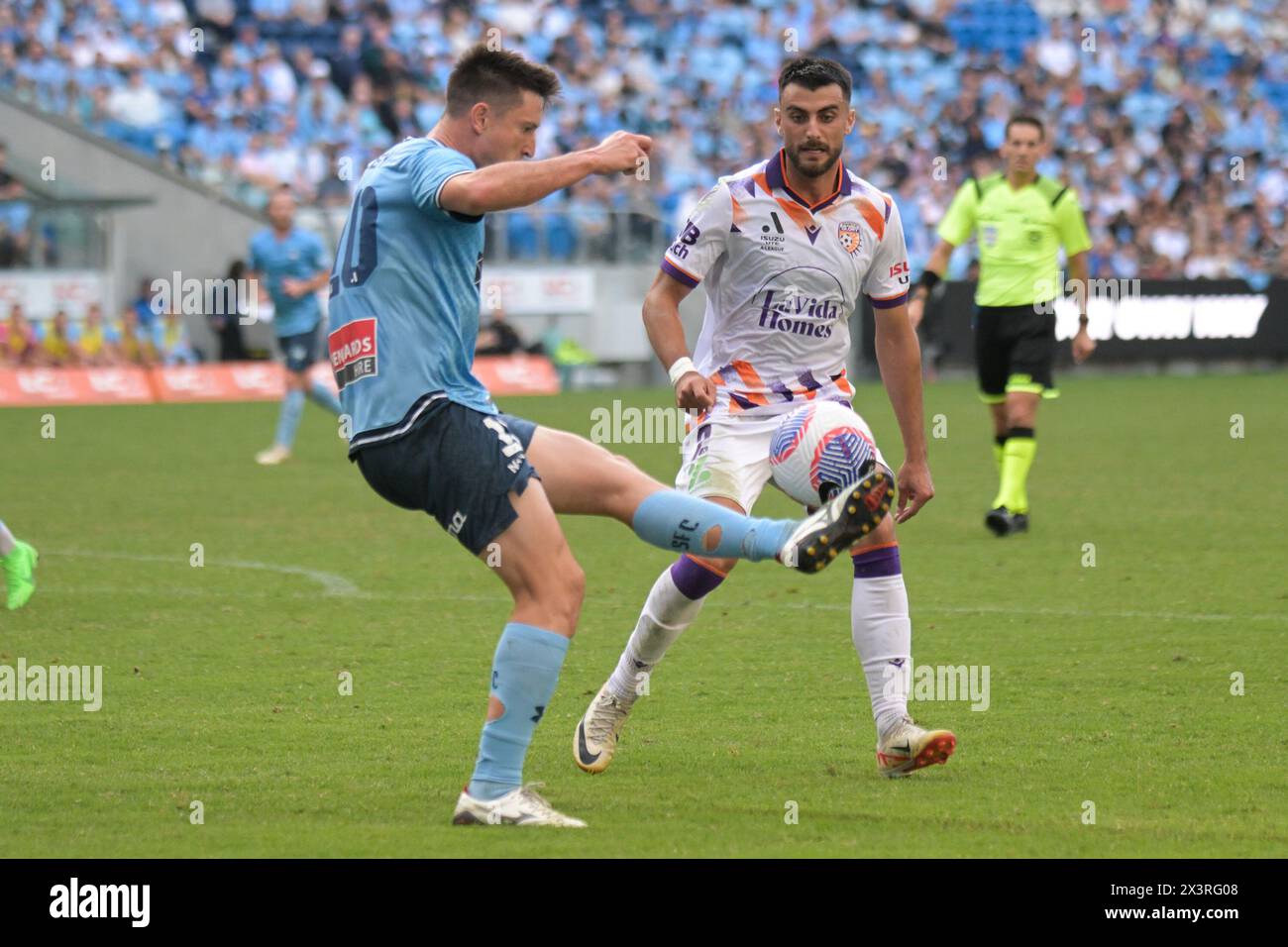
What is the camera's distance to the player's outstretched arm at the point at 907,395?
640 centimetres

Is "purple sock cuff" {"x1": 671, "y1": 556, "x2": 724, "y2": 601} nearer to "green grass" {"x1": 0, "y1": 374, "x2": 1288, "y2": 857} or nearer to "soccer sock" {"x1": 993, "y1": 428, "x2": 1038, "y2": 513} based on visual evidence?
"green grass" {"x1": 0, "y1": 374, "x2": 1288, "y2": 857}

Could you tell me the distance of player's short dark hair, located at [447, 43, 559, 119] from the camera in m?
5.26

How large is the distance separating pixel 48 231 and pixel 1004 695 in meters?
20.8

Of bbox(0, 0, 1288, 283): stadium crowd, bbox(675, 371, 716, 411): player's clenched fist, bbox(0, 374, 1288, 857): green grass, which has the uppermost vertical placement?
bbox(0, 0, 1288, 283): stadium crowd

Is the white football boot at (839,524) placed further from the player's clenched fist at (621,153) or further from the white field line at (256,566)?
the white field line at (256,566)

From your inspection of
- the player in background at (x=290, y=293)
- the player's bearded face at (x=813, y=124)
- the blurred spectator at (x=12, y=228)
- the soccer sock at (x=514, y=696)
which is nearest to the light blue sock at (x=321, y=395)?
the player in background at (x=290, y=293)

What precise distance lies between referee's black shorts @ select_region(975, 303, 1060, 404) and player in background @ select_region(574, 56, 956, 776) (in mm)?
6275

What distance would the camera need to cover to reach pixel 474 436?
5.22 m

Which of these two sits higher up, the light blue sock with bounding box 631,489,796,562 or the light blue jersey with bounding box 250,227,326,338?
the light blue jersey with bounding box 250,227,326,338

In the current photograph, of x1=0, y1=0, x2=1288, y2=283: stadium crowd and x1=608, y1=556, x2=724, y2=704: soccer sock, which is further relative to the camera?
x1=0, y1=0, x2=1288, y2=283: stadium crowd

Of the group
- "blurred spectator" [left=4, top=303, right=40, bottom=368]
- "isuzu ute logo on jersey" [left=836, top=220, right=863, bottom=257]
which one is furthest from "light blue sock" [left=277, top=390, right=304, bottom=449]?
"isuzu ute logo on jersey" [left=836, top=220, right=863, bottom=257]

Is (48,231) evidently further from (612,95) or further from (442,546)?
(442,546)

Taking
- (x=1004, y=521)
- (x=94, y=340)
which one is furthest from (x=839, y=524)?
(x=94, y=340)
